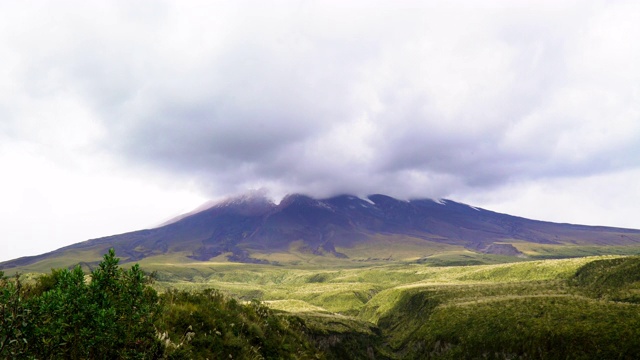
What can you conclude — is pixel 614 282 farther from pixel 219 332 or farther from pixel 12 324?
pixel 12 324

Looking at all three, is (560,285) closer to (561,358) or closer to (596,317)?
(596,317)

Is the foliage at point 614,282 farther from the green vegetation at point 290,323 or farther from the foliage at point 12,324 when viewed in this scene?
the foliage at point 12,324

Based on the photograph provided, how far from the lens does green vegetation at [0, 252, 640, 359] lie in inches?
213

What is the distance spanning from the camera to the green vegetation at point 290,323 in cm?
542

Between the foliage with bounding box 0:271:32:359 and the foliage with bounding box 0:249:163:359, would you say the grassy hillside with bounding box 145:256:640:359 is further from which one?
the foliage with bounding box 0:271:32:359

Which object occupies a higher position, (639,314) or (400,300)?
(639,314)

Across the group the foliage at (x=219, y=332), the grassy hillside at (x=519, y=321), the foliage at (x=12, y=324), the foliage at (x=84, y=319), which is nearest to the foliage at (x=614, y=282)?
the grassy hillside at (x=519, y=321)

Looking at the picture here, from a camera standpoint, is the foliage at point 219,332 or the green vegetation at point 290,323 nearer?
the green vegetation at point 290,323

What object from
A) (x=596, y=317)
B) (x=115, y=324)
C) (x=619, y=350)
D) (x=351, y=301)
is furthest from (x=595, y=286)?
(x=351, y=301)

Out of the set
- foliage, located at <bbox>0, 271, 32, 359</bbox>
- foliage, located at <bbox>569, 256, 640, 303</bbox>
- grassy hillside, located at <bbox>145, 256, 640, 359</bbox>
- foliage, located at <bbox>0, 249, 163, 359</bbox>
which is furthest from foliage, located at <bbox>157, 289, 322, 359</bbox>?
foliage, located at <bbox>569, 256, 640, 303</bbox>

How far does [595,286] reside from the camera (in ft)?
148

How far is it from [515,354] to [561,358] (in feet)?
13.9

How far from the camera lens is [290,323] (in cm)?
1994

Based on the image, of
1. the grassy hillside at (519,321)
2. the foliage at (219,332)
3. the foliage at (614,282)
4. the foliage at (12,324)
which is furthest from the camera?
the foliage at (614,282)
